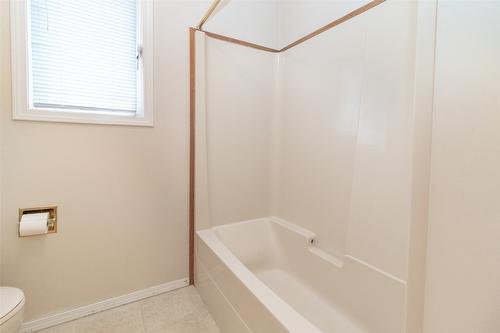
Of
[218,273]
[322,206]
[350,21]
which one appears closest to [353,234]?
[322,206]

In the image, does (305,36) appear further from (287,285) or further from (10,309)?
(10,309)

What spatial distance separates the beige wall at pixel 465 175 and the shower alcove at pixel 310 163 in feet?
0.08

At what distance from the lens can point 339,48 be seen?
4.75 ft

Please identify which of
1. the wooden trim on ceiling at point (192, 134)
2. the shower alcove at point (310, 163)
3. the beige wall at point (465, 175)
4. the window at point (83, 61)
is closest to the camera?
the beige wall at point (465, 175)

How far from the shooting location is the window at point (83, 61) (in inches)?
47.9

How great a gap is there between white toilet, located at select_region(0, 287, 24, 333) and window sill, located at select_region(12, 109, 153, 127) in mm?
918

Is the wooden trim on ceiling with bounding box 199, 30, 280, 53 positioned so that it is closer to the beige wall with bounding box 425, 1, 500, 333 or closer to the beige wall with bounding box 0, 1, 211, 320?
the beige wall with bounding box 0, 1, 211, 320

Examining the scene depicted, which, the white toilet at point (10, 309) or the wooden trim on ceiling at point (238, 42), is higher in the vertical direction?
the wooden trim on ceiling at point (238, 42)

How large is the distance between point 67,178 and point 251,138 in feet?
4.43

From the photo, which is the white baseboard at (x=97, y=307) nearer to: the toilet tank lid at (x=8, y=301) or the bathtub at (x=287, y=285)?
the bathtub at (x=287, y=285)

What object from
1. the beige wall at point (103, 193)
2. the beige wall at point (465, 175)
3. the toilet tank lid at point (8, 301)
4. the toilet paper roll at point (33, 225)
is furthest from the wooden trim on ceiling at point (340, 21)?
the toilet tank lid at point (8, 301)

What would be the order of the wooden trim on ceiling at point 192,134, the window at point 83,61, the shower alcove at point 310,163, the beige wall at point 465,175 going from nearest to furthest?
the beige wall at point 465,175 < the shower alcove at point 310,163 < the window at point 83,61 < the wooden trim on ceiling at point 192,134

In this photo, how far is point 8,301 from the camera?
1.01 metres

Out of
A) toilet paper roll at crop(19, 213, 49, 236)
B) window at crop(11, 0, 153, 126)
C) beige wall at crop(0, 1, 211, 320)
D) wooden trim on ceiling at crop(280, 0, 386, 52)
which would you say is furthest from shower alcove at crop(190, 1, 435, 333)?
toilet paper roll at crop(19, 213, 49, 236)
